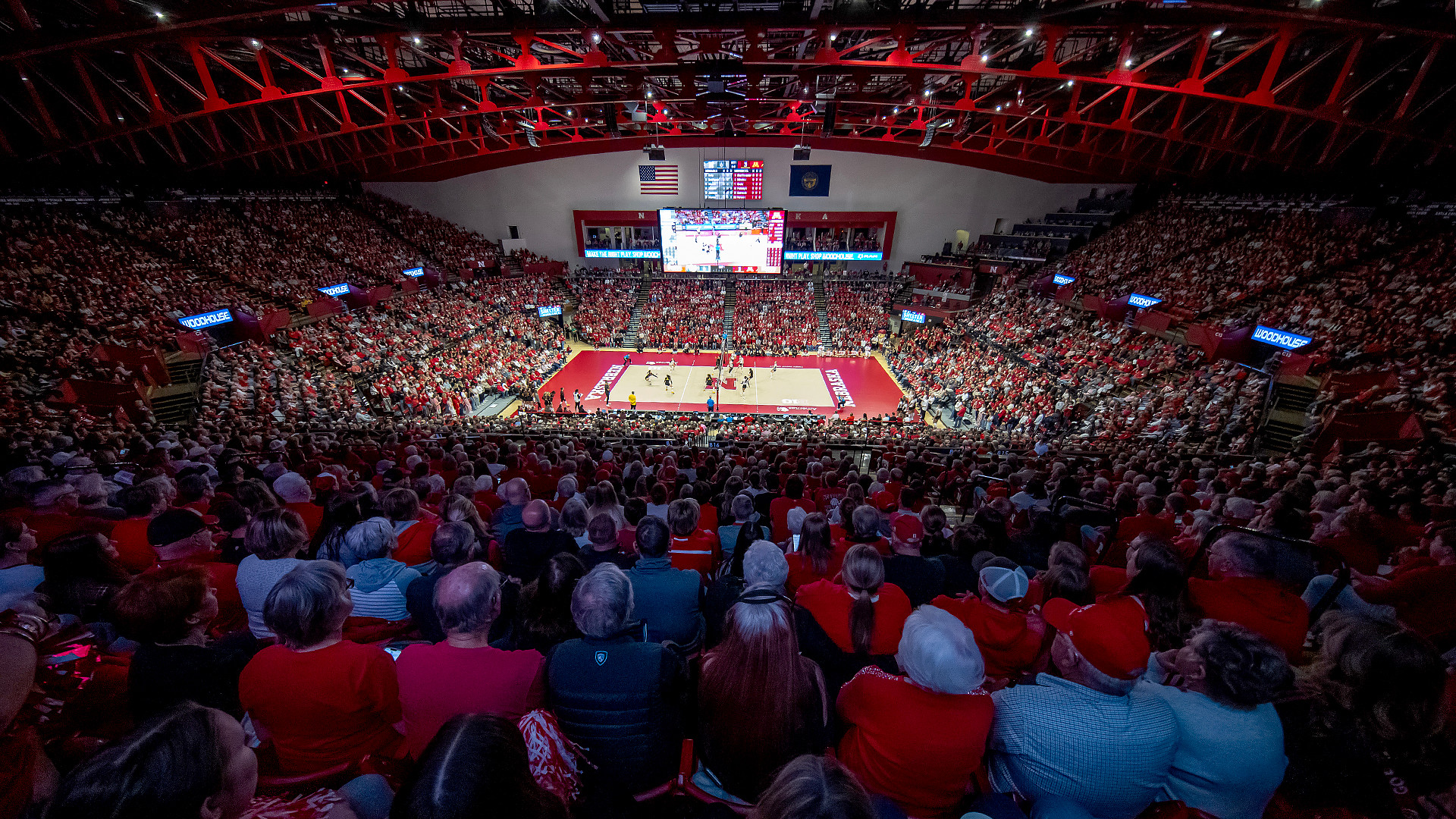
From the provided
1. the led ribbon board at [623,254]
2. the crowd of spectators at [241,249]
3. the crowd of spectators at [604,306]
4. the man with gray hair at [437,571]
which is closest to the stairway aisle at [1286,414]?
the man with gray hair at [437,571]

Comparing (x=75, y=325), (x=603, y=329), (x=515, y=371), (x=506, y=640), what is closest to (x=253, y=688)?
(x=506, y=640)

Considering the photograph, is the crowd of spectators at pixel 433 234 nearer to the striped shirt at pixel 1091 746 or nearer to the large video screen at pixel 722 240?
the large video screen at pixel 722 240

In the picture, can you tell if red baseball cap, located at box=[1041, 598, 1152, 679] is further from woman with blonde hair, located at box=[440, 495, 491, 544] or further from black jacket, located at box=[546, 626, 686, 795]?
woman with blonde hair, located at box=[440, 495, 491, 544]

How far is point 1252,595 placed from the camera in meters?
3.20

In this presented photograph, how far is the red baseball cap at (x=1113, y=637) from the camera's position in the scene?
265 centimetres

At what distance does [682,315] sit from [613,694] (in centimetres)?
3393

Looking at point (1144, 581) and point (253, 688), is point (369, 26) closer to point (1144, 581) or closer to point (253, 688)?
point (253, 688)

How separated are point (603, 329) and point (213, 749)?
34460 millimetres

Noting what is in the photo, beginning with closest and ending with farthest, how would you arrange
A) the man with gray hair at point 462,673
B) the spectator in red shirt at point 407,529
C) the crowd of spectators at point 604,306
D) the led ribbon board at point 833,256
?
the man with gray hair at point 462,673 → the spectator in red shirt at point 407,529 → the crowd of spectators at point 604,306 → the led ribbon board at point 833,256

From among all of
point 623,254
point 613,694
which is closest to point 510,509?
point 613,694

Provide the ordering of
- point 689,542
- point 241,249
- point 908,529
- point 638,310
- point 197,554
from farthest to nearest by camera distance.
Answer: point 638,310, point 241,249, point 689,542, point 908,529, point 197,554

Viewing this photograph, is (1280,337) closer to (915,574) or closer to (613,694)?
(915,574)

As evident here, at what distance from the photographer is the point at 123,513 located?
5.18 meters

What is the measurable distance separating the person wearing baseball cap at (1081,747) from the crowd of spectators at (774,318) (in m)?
30.7
